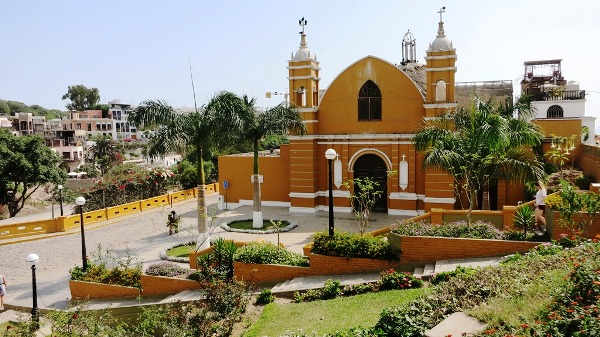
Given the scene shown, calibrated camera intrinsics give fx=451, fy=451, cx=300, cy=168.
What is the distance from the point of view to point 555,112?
29.4 metres

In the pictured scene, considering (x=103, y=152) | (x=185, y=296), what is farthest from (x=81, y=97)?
(x=185, y=296)

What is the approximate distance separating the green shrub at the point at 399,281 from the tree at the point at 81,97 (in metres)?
95.7

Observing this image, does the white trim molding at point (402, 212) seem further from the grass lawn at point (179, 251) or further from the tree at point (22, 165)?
the tree at point (22, 165)

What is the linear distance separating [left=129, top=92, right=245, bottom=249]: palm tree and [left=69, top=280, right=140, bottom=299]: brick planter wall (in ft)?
10.3

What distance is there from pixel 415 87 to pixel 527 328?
15885mm

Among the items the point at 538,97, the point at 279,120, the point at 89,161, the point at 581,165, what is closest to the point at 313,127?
the point at 279,120

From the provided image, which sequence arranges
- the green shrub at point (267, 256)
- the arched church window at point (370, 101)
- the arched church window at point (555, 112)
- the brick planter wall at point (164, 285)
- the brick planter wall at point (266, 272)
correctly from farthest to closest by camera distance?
the arched church window at point (555, 112)
the arched church window at point (370, 101)
the brick planter wall at point (164, 285)
the green shrub at point (267, 256)
the brick planter wall at point (266, 272)

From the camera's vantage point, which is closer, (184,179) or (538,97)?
(184,179)

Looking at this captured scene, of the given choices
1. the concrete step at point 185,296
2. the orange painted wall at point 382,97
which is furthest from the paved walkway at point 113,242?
the orange painted wall at point 382,97

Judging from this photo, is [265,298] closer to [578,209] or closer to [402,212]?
[578,209]

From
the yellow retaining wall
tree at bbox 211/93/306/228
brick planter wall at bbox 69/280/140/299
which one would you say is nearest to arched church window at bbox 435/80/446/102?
tree at bbox 211/93/306/228

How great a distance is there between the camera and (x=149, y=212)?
80.1ft

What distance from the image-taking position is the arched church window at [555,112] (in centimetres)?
2919

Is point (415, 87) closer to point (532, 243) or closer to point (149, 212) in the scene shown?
point (532, 243)
